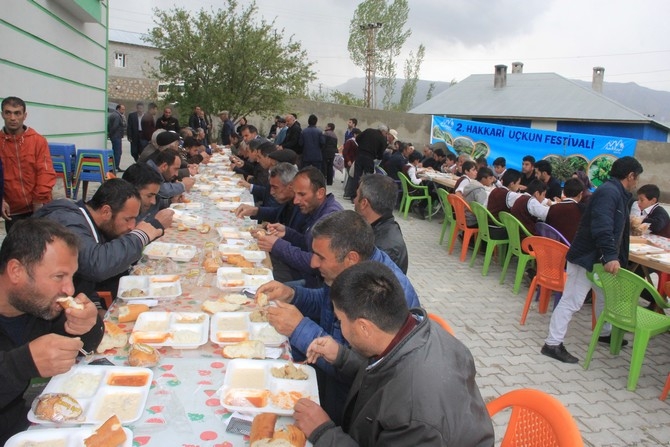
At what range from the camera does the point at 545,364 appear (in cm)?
423

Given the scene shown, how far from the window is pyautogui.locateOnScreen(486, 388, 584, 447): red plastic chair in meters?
44.4

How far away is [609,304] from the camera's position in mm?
3971

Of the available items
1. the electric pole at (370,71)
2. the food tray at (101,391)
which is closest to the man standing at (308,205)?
the food tray at (101,391)

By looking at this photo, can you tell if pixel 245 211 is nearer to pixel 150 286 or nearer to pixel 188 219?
pixel 188 219

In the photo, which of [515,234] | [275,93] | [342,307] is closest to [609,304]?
[515,234]

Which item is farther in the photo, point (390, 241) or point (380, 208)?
point (380, 208)

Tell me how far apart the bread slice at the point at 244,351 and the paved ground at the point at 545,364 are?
6.24 feet

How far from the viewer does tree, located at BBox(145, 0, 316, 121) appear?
48.0 ft

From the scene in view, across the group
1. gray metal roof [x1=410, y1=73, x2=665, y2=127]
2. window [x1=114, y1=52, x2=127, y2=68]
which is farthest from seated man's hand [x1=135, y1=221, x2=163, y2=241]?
window [x1=114, y1=52, x2=127, y2=68]

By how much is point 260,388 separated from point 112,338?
2.57 feet

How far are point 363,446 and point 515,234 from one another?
4.81 m

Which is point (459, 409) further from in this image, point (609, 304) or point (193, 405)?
point (609, 304)

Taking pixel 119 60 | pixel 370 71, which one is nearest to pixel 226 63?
pixel 370 71

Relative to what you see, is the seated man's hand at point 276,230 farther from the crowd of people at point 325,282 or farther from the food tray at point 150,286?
the food tray at point 150,286
